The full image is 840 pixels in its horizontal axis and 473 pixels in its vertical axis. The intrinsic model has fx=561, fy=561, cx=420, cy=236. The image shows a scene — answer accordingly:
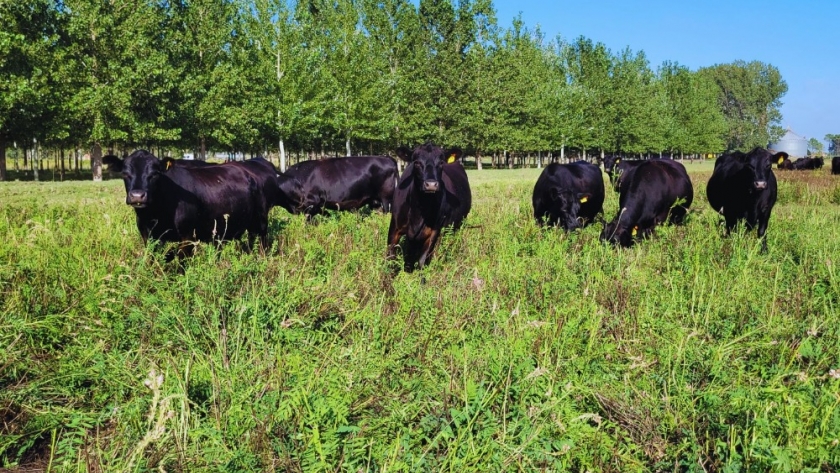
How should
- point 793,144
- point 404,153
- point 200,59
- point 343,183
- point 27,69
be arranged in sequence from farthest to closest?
point 793,144 → point 200,59 → point 27,69 → point 343,183 → point 404,153

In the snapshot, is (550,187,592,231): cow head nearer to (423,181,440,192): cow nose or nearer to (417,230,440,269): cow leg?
(417,230,440,269): cow leg

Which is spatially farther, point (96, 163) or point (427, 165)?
point (96, 163)

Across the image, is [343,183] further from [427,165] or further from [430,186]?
[430,186]

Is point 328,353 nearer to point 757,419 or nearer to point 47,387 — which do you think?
point 47,387

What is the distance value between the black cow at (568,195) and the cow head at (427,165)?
8.97 feet

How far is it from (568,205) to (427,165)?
10.7 feet

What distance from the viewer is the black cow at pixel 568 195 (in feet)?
28.8

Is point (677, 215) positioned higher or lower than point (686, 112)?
lower

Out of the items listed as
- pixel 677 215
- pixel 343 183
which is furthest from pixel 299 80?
pixel 677 215

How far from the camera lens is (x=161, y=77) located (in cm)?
2891

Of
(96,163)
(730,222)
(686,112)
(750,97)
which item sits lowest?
(730,222)

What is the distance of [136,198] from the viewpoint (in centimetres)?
555

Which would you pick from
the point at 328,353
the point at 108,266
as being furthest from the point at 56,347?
the point at 328,353

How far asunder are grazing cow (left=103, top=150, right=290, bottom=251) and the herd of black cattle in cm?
1
